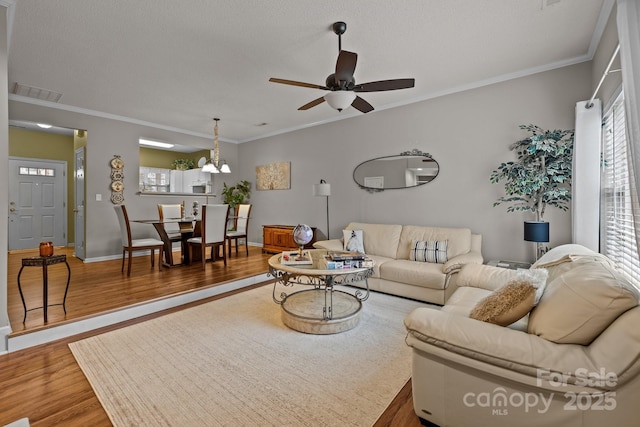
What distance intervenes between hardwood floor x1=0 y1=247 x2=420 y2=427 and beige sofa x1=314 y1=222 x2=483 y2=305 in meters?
1.55

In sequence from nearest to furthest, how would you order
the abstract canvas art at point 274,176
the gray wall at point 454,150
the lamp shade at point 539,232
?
the lamp shade at point 539,232 < the gray wall at point 454,150 < the abstract canvas art at point 274,176

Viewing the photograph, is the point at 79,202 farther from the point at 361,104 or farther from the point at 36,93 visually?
the point at 361,104

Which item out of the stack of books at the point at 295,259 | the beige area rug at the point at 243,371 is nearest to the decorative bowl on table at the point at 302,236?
the stack of books at the point at 295,259

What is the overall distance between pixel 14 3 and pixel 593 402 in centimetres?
447

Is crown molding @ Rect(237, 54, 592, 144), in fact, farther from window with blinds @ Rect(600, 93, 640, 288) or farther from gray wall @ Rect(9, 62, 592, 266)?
window with blinds @ Rect(600, 93, 640, 288)

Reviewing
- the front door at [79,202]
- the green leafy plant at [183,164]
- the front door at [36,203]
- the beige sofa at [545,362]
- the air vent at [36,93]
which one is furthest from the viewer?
the green leafy plant at [183,164]

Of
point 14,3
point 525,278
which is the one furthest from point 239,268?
point 525,278

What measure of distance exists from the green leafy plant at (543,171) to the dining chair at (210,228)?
396cm

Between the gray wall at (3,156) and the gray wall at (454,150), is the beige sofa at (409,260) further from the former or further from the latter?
the gray wall at (3,156)

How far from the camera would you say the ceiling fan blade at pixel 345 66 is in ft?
7.30

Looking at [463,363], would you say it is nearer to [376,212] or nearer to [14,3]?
[376,212]

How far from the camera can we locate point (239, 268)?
4617 millimetres

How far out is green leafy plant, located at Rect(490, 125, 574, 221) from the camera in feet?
9.93

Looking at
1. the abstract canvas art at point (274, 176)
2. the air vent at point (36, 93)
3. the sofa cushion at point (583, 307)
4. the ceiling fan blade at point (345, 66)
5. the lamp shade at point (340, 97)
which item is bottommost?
the sofa cushion at point (583, 307)
